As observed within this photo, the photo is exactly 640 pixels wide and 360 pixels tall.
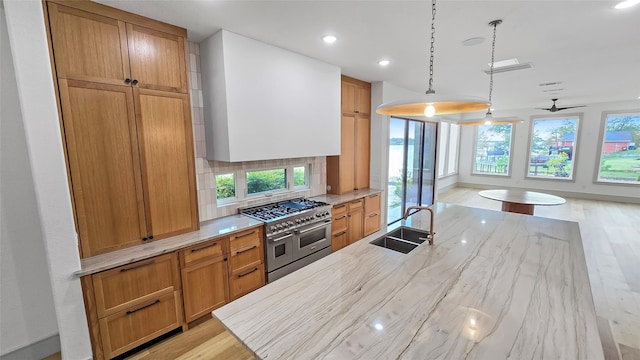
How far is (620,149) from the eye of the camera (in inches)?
268

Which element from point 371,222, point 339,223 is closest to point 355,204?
point 339,223

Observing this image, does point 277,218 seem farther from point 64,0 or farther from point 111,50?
point 64,0

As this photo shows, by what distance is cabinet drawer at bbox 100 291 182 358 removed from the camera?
1.86 m

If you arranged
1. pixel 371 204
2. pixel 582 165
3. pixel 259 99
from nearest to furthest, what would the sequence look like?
pixel 259 99 < pixel 371 204 < pixel 582 165

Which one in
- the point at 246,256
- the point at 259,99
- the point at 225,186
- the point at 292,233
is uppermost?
the point at 259,99

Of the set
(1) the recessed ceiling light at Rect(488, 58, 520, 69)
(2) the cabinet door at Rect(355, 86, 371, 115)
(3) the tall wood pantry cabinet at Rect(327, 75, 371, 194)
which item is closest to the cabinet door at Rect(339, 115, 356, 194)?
(3) the tall wood pantry cabinet at Rect(327, 75, 371, 194)

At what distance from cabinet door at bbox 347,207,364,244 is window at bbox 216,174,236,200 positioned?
5.20 ft

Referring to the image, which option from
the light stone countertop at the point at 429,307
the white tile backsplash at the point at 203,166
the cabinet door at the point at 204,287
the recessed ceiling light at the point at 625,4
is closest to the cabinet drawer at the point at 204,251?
the cabinet door at the point at 204,287

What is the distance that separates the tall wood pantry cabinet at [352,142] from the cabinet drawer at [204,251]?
2.00 meters

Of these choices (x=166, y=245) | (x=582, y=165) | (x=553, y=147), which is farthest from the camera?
(x=553, y=147)

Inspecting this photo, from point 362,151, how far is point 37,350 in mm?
4039

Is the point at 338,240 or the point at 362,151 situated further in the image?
the point at 362,151

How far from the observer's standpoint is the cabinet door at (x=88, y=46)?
1.70m

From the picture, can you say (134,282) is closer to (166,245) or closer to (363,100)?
(166,245)
